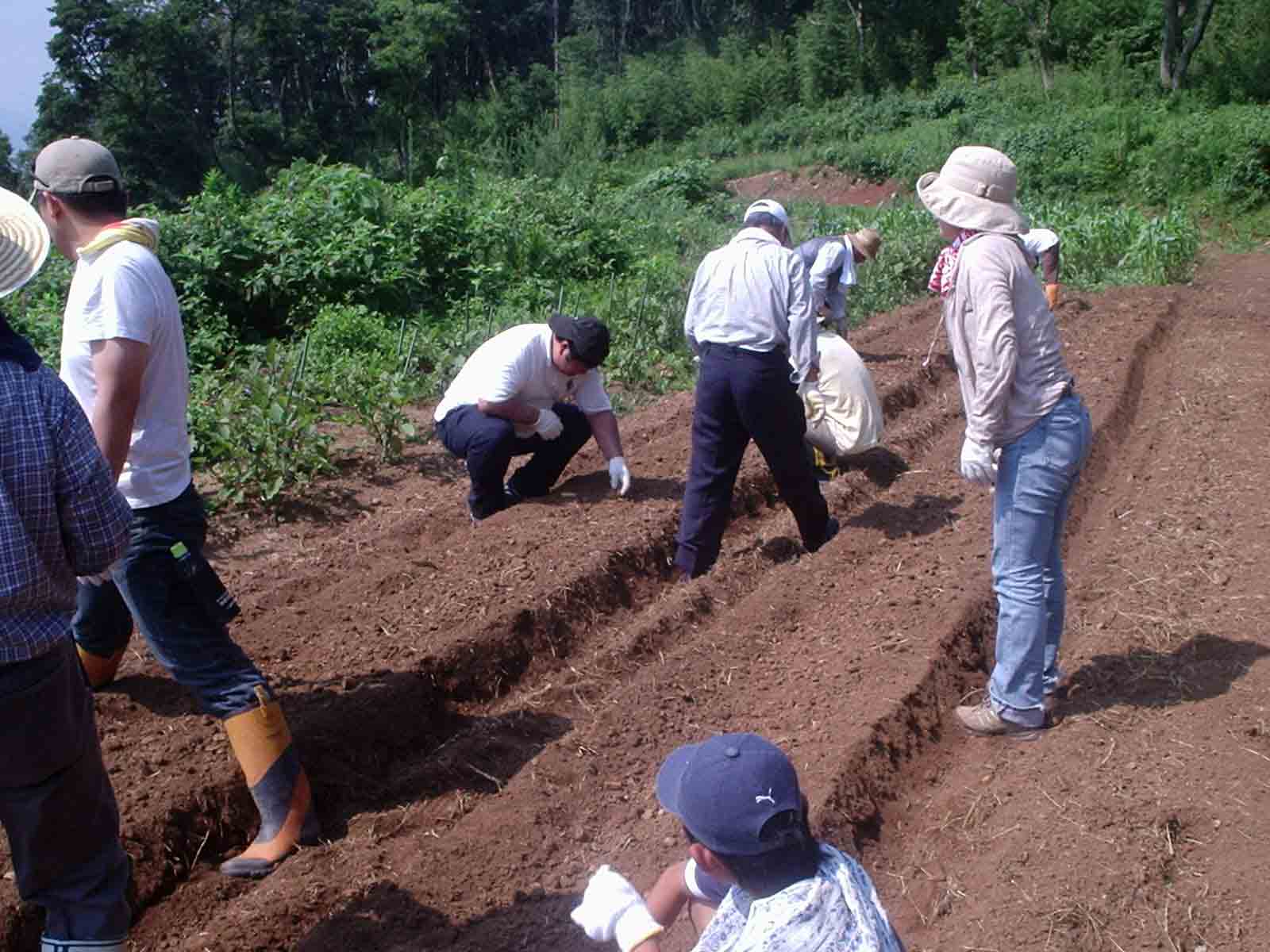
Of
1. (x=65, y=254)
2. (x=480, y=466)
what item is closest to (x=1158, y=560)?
(x=480, y=466)

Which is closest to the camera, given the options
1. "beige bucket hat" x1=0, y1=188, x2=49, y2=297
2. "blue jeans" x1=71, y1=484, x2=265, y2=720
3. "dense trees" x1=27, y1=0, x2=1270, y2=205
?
"beige bucket hat" x1=0, y1=188, x2=49, y2=297

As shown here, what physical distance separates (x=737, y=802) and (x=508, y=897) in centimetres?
165

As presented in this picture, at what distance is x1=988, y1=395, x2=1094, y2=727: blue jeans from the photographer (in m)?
4.00

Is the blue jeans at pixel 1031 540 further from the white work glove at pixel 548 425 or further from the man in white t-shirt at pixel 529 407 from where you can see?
the white work glove at pixel 548 425

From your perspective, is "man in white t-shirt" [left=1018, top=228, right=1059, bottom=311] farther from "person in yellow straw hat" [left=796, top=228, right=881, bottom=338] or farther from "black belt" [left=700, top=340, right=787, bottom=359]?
"black belt" [left=700, top=340, right=787, bottom=359]

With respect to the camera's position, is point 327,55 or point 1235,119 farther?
point 327,55

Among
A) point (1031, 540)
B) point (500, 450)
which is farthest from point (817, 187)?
point (1031, 540)

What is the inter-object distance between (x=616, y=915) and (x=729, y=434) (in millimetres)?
3262

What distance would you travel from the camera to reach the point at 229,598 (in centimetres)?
366

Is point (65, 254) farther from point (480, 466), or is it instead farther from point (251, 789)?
point (480, 466)

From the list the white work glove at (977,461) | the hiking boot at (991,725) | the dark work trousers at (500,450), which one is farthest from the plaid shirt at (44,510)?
the dark work trousers at (500,450)

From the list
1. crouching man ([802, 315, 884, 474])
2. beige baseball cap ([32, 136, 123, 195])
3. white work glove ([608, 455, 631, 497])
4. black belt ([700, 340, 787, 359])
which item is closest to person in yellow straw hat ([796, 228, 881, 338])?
crouching man ([802, 315, 884, 474])

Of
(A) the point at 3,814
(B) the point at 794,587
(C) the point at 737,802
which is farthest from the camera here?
(B) the point at 794,587

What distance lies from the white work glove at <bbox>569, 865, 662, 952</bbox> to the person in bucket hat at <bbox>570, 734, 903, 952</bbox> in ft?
0.69
